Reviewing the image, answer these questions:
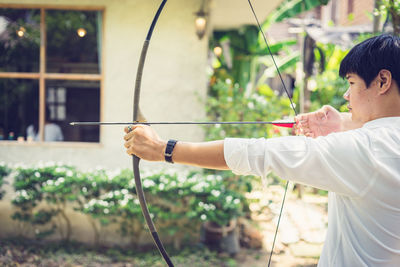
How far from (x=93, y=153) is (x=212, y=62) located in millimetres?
Result: 4704

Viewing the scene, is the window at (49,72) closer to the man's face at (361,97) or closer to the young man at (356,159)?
the young man at (356,159)

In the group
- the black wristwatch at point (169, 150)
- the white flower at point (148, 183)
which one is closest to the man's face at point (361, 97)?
the black wristwatch at point (169, 150)

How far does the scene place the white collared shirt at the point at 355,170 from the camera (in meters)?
1.11

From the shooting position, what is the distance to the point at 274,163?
115 centimetres

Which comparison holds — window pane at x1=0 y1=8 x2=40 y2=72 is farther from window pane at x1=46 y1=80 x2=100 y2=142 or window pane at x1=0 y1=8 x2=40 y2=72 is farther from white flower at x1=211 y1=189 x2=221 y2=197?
white flower at x1=211 y1=189 x2=221 y2=197

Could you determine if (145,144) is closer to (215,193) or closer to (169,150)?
(169,150)

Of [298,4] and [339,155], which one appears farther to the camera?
[298,4]

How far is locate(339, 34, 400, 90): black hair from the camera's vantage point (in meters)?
1.19

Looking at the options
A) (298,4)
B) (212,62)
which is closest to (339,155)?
(298,4)

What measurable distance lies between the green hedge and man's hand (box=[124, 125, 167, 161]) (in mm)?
2625

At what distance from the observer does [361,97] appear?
125 cm

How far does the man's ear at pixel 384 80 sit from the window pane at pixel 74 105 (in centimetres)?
393

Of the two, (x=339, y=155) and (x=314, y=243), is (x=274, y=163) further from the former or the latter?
(x=314, y=243)

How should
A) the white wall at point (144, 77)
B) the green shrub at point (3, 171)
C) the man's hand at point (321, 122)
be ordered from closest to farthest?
the man's hand at point (321, 122)
the green shrub at point (3, 171)
the white wall at point (144, 77)
